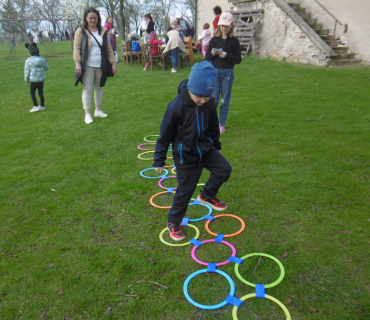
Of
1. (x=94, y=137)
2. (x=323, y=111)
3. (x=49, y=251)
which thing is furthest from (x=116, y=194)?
(x=323, y=111)

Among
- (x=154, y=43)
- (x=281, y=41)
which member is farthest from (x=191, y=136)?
(x=281, y=41)

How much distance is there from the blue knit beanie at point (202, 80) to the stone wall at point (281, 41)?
10407 mm

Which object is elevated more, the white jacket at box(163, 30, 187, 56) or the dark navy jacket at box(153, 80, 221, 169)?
the white jacket at box(163, 30, 187, 56)

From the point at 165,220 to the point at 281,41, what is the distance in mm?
12456

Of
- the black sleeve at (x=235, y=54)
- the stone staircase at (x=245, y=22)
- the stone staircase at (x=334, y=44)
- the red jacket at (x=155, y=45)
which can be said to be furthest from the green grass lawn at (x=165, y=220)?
the stone staircase at (x=245, y=22)

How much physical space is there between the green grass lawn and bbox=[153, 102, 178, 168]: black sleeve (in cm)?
93

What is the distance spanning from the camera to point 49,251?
10.1ft

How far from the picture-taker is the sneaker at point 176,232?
3197mm

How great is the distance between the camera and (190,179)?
3.07 meters

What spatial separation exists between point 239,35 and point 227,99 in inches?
433

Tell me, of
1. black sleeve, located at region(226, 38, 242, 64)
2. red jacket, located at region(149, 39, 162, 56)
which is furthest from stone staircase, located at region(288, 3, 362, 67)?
black sleeve, located at region(226, 38, 242, 64)

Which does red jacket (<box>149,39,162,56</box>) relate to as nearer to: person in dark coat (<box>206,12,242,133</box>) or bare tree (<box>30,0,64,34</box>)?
person in dark coat (<box>206,12,242,133</box>)

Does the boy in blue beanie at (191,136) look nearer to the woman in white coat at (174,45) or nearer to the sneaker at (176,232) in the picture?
the sneaker at (176,232)

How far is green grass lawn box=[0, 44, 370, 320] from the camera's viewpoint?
98.5 inches
